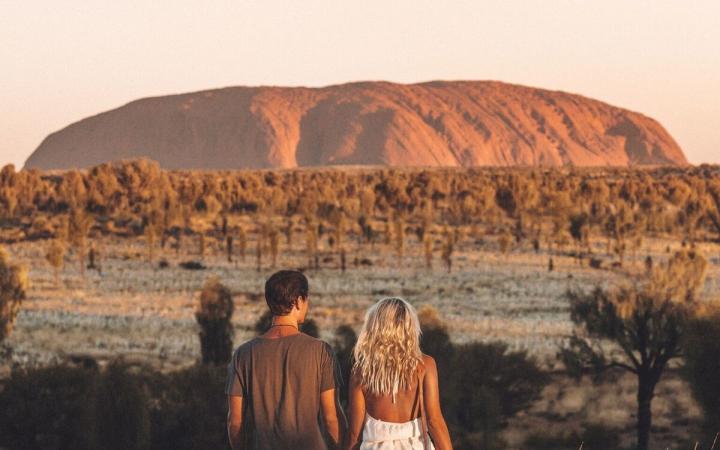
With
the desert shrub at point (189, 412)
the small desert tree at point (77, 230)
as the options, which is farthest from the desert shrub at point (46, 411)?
the small desert tree at point (77, 230)

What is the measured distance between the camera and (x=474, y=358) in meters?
30.7

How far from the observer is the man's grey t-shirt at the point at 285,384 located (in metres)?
5.10

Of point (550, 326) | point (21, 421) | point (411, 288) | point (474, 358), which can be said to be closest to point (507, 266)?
point (411, 288)

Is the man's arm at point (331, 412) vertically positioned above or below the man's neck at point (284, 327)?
below

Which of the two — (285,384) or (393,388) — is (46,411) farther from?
(393,388)

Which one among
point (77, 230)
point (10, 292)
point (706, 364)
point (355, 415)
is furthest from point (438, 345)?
point (77, 230)

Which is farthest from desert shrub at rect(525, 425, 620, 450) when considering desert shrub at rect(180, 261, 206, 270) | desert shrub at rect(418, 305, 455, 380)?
desert shrub at rect(180, 261, 206, 270)

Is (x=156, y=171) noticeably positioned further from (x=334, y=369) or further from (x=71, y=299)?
(x=334, y=369)

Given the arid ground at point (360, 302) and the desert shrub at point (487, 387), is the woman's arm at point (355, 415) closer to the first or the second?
the desert shrub at point (487, 387)

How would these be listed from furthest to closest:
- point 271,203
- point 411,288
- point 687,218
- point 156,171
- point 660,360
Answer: point 156,171 → point 271,203 → point 687,218 → point 411,288 → point 660,360

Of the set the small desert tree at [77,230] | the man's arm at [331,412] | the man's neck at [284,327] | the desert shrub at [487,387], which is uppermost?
the man's neck at [284,327]

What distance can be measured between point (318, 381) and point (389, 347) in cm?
37

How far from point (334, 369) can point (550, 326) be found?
1474 inches

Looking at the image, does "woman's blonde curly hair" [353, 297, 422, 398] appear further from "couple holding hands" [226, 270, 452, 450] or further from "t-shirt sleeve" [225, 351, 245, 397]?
"t-shirt sleeve" [225, 351, 245, 397]
